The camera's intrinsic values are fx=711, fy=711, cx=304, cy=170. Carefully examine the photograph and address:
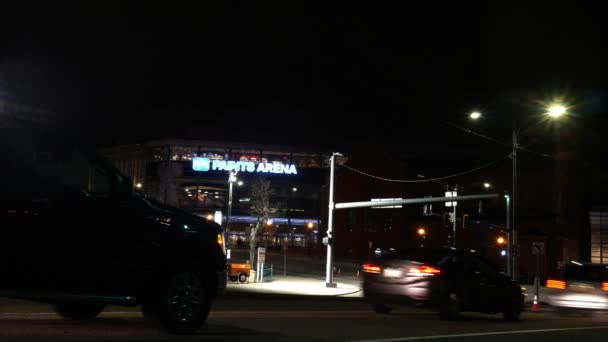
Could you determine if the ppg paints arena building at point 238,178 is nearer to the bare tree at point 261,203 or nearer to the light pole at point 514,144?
the bare tree at point 261,203

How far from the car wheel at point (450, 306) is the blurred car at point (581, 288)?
8.03m

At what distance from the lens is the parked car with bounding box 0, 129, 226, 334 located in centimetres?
675

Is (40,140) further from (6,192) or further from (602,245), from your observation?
(602,245)

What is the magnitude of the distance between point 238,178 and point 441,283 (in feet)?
269

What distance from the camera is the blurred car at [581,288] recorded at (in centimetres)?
1923

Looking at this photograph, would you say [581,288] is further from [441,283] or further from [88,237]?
[88,237]

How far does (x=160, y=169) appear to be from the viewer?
320 feet

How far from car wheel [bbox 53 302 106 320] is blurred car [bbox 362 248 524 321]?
588cm

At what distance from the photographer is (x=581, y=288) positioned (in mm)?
19562

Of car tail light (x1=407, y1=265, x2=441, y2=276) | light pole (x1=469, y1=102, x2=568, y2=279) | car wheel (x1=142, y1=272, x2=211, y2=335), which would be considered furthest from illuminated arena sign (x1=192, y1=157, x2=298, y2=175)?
car wheel (x1=142, y1=272, x2=211, y2=335)

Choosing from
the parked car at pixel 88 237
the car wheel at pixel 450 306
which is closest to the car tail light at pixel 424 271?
the car wheel at pixel 450 306

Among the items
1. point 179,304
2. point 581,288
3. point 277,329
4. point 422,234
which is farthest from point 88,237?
point 422,234

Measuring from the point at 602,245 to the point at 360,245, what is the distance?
100 feet

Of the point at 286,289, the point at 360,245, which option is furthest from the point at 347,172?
the point at 286,289
